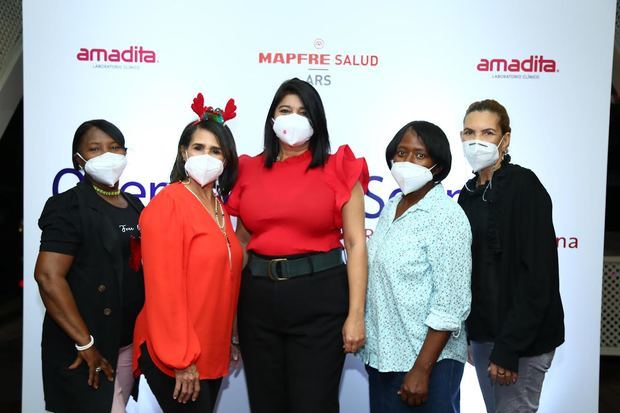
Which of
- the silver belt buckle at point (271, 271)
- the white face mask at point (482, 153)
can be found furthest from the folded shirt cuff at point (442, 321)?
the white face mask at point (482, 153)

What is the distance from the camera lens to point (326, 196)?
6.53 ft

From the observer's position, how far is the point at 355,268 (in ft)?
6.47

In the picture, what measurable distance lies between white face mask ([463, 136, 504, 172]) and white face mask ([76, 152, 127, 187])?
4.60ft

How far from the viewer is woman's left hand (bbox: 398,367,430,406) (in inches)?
69.9

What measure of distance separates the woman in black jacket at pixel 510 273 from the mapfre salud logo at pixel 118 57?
1.81 meters

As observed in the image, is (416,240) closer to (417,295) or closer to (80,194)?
(417,295)

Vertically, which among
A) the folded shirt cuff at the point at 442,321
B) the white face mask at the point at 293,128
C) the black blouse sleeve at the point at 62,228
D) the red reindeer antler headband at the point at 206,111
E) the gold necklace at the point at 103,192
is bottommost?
the folded shirt cuff at the point at 442,321

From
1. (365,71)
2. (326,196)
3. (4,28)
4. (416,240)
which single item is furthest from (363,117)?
(4,28)

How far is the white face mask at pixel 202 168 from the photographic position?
1937 mm

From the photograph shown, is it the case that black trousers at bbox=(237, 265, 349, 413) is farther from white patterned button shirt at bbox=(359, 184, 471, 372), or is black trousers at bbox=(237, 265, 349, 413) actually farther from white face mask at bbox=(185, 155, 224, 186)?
white face mask at bbox=(185, 155, 224, 186)

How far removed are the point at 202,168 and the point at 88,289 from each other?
0.64m

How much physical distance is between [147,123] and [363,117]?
1.20 m

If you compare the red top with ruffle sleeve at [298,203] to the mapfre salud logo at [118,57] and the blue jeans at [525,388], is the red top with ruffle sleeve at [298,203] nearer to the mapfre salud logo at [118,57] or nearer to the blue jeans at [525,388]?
the blue jeans at [525,388]

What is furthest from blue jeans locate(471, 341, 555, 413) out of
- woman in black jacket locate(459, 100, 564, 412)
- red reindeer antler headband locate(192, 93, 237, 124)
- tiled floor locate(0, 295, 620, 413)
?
tiled floor locate(0, 295, 620, 413)
